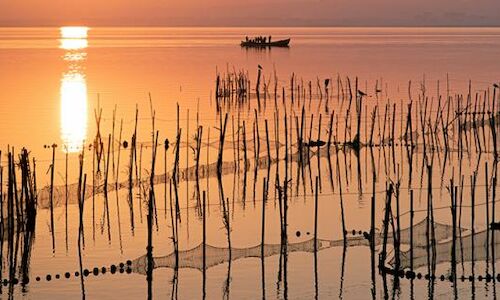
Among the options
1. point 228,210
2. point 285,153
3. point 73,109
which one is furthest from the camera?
point 73,109

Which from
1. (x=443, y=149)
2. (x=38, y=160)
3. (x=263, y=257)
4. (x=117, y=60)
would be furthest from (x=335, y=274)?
(x=117, y=60)

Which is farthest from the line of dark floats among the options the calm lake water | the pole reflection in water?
the pole reflection in water

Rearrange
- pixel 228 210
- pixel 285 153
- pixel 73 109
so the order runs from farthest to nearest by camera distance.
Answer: pixel 73 109 < pixel 285 153 < pixel 228 210

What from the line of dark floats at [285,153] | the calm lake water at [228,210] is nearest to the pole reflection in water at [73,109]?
the calm lake water at [228,210]

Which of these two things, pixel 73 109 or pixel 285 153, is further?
pixel 73 109

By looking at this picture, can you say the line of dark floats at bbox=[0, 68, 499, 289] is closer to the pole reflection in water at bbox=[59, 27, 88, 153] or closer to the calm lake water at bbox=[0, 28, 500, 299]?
the calm lake water at bbox=[0, 28, 500, 299]

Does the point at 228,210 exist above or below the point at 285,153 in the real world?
above

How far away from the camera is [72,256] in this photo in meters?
11.6

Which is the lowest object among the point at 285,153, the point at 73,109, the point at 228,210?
the point at 73,109

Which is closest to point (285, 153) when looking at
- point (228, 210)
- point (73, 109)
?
point (228, 210)

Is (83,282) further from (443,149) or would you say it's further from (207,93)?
(207,93)

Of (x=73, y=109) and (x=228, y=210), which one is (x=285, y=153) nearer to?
(x=228, y=210)

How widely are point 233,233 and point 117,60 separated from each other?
163 ft

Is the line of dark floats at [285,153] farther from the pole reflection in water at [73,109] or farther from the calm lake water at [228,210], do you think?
the pole reflection in water at [73,109]
